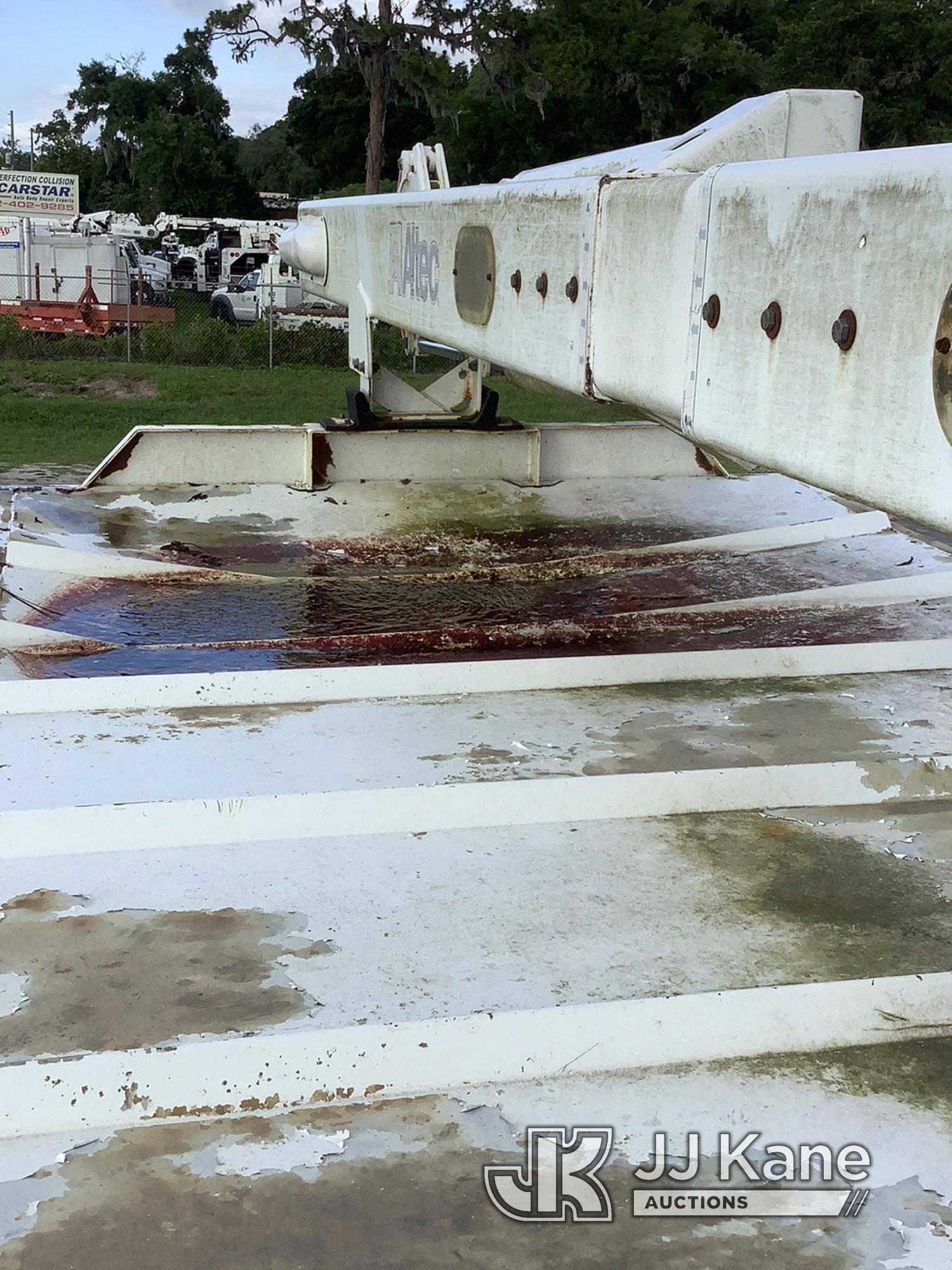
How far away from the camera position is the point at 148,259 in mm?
28062

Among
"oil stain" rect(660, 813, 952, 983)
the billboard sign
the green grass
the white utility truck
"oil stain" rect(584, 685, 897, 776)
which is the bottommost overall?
"oil stain" rect(660, 813, 952, 983)

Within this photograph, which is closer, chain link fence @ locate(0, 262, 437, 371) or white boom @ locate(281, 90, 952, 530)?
white boom @ locate(281, 90, 952, 530)

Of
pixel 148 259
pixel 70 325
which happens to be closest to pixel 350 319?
pixel 70 325

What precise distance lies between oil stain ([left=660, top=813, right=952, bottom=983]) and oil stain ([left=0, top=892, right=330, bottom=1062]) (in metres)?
0.81

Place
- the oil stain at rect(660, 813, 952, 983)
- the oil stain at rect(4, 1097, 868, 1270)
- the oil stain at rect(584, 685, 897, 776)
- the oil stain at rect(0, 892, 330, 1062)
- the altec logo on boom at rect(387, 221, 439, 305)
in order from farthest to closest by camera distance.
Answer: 1. the altec logo on boom at rect(387, 221, 439, 305)
2. the oil stain at rect(584, 685, 897, 776)
3. the oil stain at rect(660, 813, 952, 983)
4. the oil stain at rect(0, 892, 330, 1062)
5. the oil stain at rect(4, 1097, 868, 1270)

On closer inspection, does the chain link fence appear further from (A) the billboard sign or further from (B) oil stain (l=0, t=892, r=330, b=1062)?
(B) oil stain (l=0, t=892, r=330, b=1062)

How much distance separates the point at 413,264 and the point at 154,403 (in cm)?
942

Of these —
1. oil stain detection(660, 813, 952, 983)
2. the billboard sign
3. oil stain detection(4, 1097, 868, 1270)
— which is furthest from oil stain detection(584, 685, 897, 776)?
the billboard sign

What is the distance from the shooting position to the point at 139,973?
2156 mm

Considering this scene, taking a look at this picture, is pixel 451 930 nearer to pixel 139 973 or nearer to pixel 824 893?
pixel 139 973

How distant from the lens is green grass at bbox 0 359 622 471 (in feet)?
36.8

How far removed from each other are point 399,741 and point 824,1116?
1565mm

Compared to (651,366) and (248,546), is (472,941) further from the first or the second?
(248,546)

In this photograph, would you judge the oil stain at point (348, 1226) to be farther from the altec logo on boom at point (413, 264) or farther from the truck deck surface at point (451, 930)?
the altec logo on boom at point (413, 264)
